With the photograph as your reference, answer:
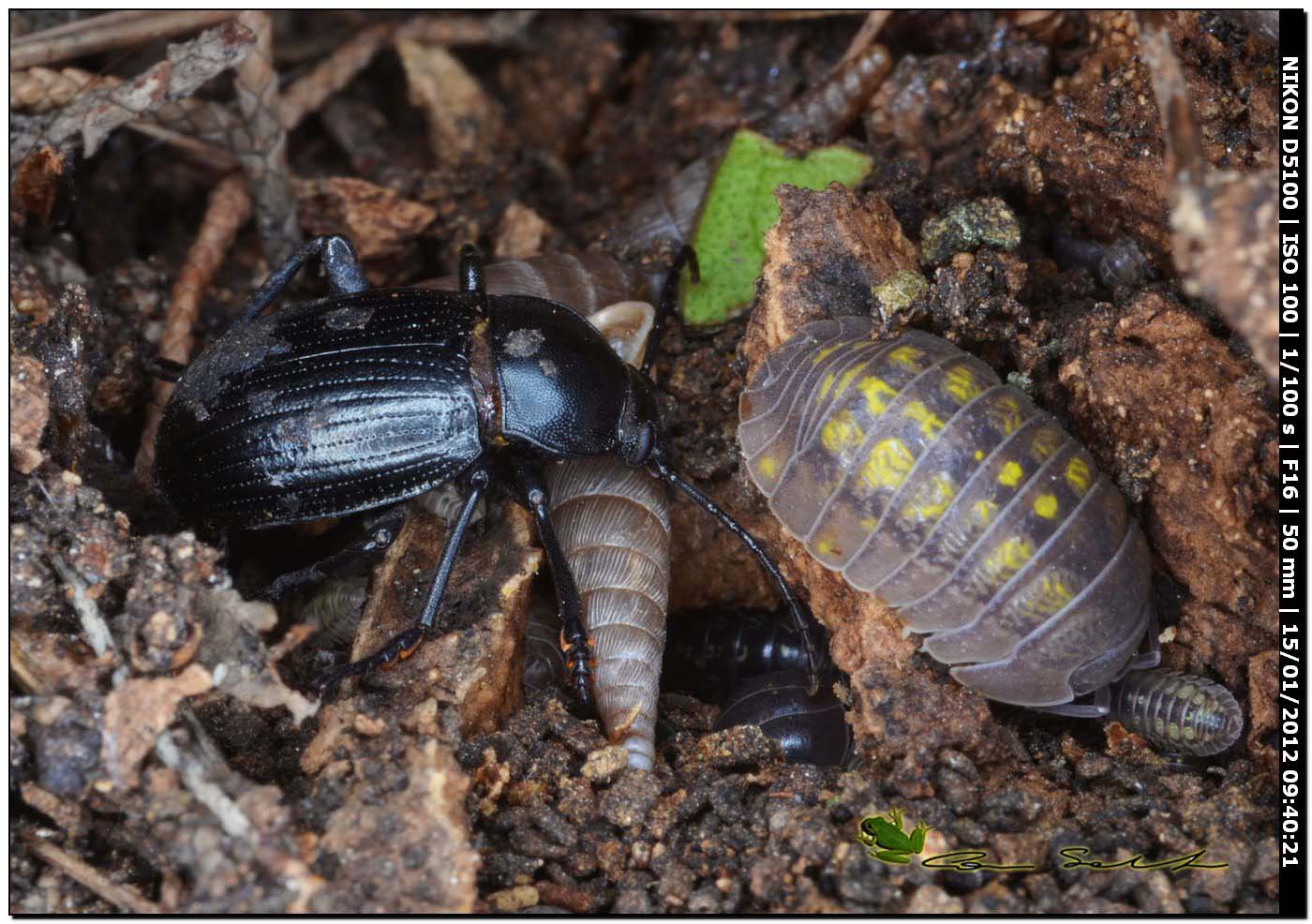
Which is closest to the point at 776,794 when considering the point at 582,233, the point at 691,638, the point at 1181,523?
the point at 691,638

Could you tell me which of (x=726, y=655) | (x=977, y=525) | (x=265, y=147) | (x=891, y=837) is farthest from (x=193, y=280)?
(x=891, y=837)

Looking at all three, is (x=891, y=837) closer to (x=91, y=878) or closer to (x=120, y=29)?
(x=91, y=878)

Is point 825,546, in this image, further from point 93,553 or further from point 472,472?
point 93,553

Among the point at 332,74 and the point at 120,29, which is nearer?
the point at 120,29

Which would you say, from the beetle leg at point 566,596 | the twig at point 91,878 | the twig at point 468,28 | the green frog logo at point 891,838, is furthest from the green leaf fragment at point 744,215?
the twig at point 91,878

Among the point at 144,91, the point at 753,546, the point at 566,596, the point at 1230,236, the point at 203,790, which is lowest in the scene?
the point at 203,790

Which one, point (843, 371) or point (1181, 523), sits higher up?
point (843, 371)
